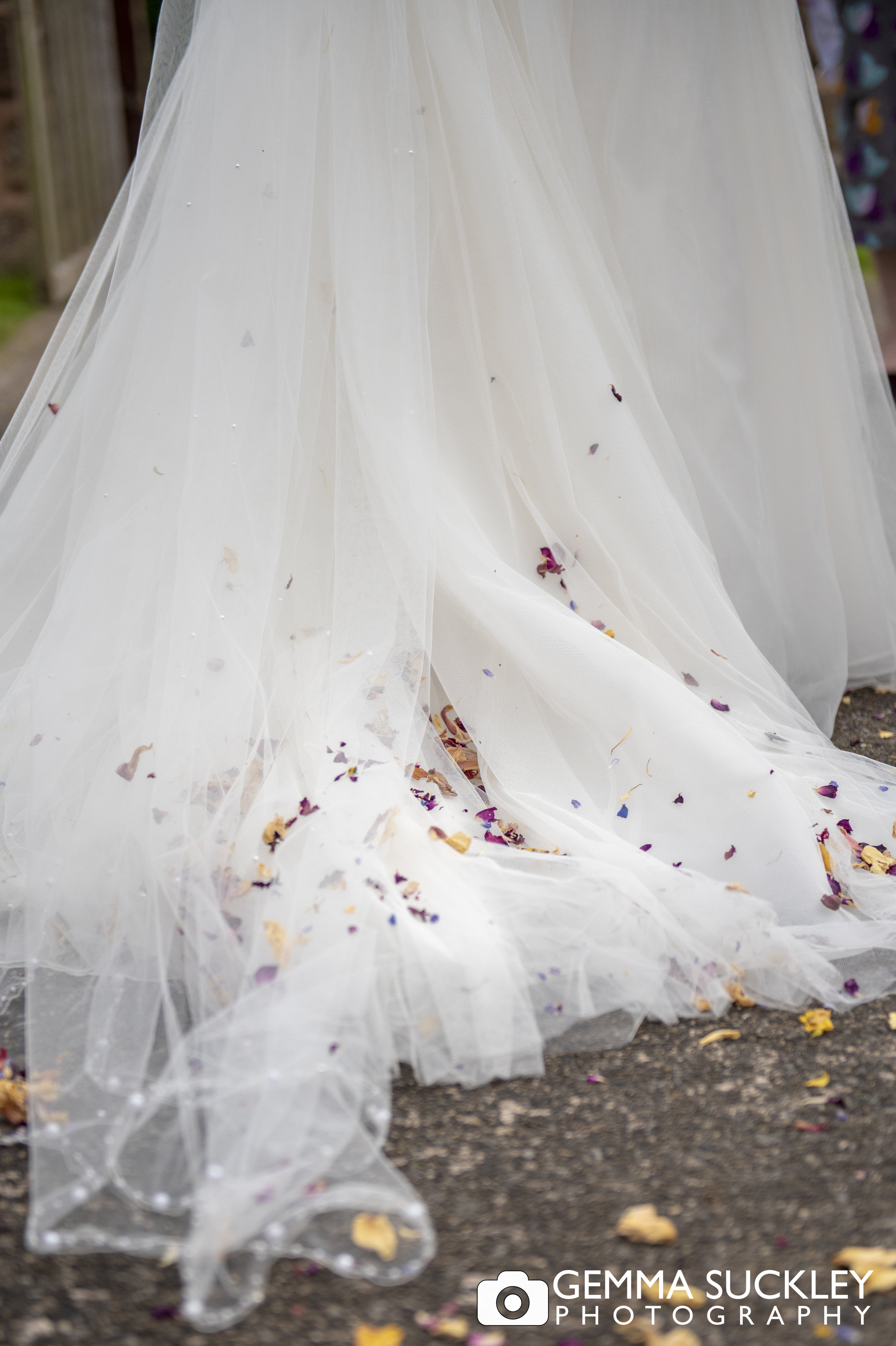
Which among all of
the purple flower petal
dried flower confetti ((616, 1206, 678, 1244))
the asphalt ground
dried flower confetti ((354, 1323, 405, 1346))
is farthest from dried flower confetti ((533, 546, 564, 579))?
dried flower confetti ((354, 1323, 405, 1346))

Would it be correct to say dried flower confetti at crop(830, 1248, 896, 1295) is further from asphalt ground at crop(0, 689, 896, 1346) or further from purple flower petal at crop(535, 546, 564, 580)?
purple flower petal at crop(535, 546, 564, 580)

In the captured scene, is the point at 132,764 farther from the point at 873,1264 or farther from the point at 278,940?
the point at 873,1264

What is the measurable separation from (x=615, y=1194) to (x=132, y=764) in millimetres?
741

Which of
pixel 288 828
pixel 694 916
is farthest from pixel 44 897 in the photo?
pixel 694 916

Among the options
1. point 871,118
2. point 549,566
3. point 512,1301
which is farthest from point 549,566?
point 871,118

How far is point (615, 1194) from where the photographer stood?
3.24 ft

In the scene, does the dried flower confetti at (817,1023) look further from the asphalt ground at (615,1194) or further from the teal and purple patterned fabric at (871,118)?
the teal and purple patterned fabric at (871,118)

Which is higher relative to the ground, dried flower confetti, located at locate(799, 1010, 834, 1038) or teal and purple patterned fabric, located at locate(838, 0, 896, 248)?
teal and purple patterned fabric, located at locate(838, 0, 896, 248)

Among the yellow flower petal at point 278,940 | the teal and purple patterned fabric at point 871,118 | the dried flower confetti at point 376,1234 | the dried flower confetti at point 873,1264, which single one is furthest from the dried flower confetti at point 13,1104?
the teal and purple patterned fabric at point 871,118

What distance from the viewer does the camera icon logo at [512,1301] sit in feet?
2.84

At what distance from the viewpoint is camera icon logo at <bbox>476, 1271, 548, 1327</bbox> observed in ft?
2.84

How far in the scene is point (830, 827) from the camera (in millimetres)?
1448

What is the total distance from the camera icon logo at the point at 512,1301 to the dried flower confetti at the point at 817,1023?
0.46m

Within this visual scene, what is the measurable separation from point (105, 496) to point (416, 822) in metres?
0.63
